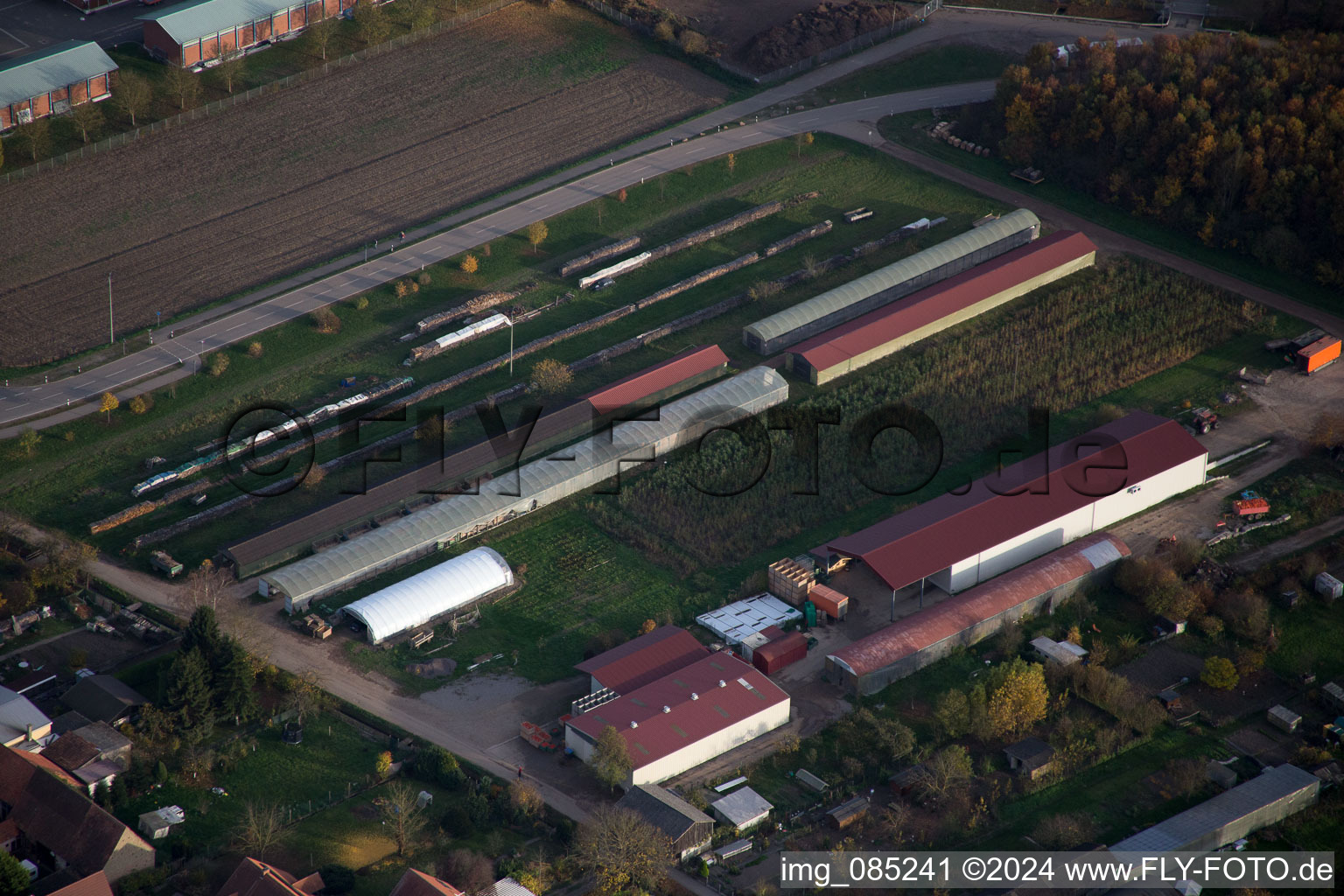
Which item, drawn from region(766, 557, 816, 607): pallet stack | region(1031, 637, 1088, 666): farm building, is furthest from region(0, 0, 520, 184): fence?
region(1031, 637, 1088, 666): farm building

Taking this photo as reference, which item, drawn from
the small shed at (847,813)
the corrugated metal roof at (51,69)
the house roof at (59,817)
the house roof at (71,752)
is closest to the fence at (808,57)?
the corrugated metal roof at (51,69)

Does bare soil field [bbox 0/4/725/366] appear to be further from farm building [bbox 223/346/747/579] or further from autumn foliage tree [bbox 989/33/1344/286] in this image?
autumn foliage tree [bbox 989/33/1344/286]

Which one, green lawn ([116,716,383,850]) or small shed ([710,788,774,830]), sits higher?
green lawn ([116,716,383,850])

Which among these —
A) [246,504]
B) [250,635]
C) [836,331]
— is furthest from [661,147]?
[250,635]

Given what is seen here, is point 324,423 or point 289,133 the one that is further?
point 289,133

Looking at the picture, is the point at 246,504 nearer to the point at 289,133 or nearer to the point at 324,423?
the point at 324,423

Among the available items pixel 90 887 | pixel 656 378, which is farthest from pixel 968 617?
pixel 90 887

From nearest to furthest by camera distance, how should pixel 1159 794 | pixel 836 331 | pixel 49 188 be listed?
pixel 1159 794
pixel 836 331
pixel 49 188
